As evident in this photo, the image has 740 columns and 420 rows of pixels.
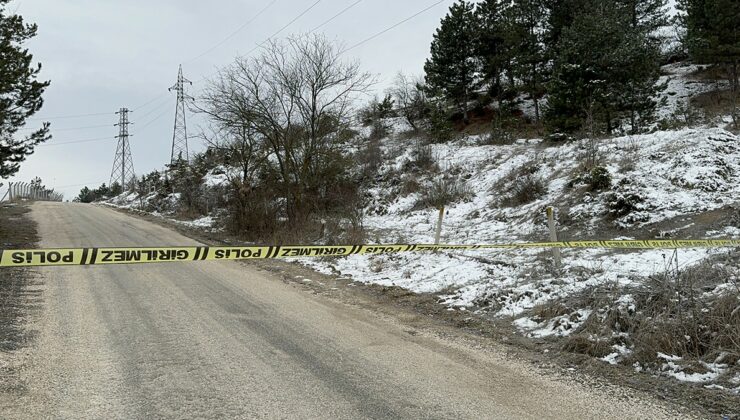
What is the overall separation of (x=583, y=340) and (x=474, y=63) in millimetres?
33682

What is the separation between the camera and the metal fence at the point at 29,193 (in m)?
45.4

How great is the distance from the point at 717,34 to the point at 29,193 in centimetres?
6977

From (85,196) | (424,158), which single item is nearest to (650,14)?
(424,158)

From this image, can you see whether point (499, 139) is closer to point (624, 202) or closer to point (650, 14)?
point (624, 202)

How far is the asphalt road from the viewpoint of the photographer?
395cm

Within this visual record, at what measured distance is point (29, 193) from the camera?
57.8 m

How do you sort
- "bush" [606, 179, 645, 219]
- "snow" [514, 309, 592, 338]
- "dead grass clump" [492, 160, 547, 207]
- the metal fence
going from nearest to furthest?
"snow" [514, 309, 592, 338] < "bush" [606, 179, 645, 219] < "dead grass clump" [492, 160, 547, 207] < the metal fence

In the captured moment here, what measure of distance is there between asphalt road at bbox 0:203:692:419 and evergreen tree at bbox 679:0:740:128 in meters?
27.5

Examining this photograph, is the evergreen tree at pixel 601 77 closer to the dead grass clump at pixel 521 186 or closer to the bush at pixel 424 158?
the dead grass clump at pixel 521 186

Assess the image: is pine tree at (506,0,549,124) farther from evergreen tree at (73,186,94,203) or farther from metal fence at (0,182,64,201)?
evergreen tree at (73,186,94,203)

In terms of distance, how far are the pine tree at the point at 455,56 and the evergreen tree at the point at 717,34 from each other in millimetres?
13773

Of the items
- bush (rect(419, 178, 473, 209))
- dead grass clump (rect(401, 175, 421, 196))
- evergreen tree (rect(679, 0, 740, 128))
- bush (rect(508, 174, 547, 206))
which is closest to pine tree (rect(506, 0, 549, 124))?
evergreen tree (rect(679, 0, 740, 128))

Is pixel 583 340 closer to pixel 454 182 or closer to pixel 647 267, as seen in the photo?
pixel 647 267

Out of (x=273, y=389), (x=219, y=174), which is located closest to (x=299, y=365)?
(x=273, y=389)
